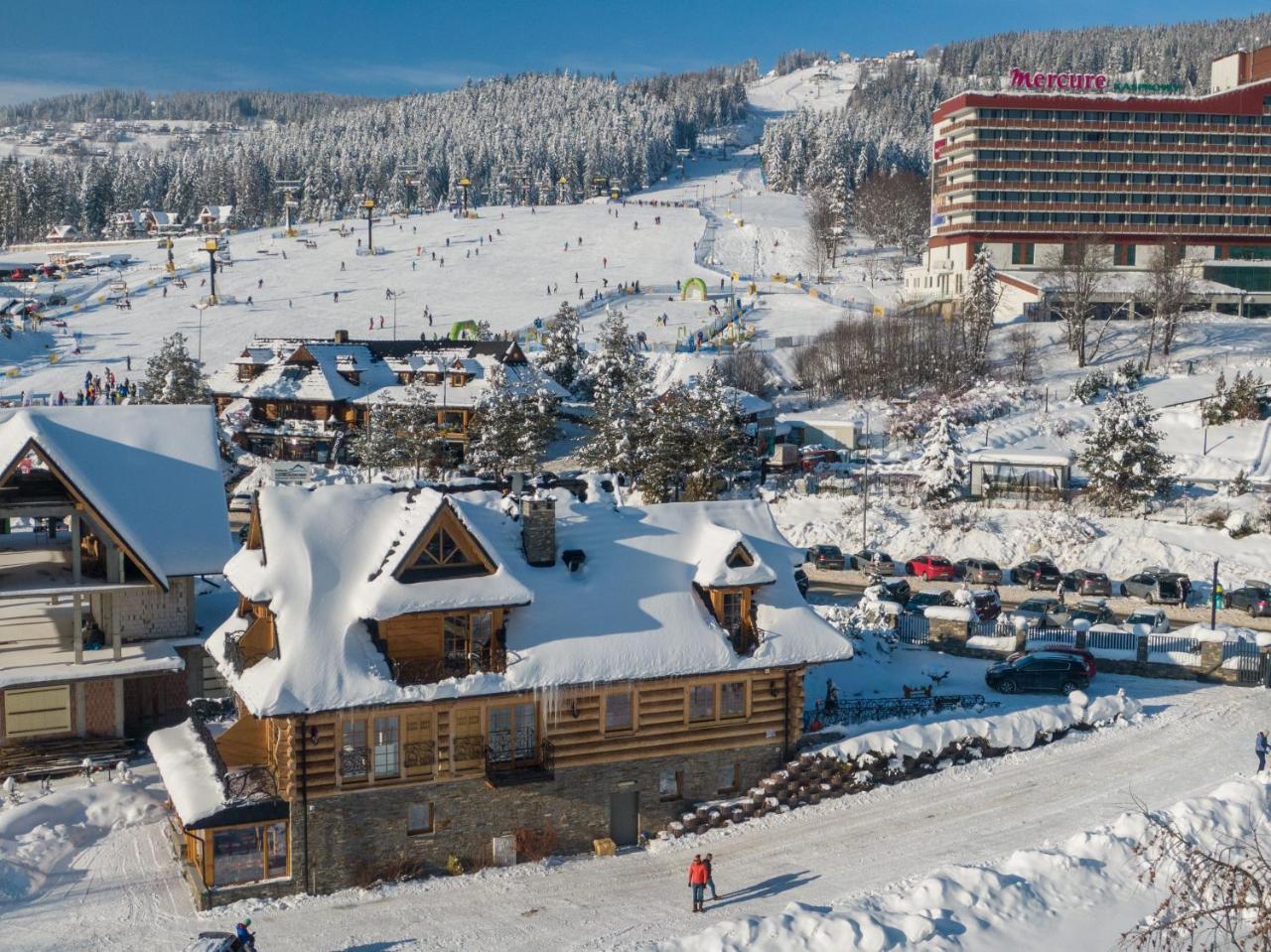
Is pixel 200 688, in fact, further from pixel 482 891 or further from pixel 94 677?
pixel 482 891

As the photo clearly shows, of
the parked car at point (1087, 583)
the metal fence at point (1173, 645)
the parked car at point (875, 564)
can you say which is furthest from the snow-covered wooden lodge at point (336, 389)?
the metal fence at point (1173, 645)

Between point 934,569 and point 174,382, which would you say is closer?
point 934,569

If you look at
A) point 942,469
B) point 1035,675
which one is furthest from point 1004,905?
point 942,469

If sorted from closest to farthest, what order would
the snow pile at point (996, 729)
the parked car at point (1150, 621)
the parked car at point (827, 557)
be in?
1. the snow pile at point (996, 729)
2. the parked car at point (1150, 621)
3. the parked car at point (827, 557)

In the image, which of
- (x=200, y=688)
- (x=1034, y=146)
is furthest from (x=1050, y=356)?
(x=200, y=688)

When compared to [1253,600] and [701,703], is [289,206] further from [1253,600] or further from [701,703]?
[701,703]

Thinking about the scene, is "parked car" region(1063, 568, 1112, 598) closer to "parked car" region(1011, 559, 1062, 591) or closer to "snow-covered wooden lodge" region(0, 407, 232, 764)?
"parked car" region(1011, 559, 1062, 591)

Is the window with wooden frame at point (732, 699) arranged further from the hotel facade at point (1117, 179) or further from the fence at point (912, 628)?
the hotel facade at point (1117, 179)
